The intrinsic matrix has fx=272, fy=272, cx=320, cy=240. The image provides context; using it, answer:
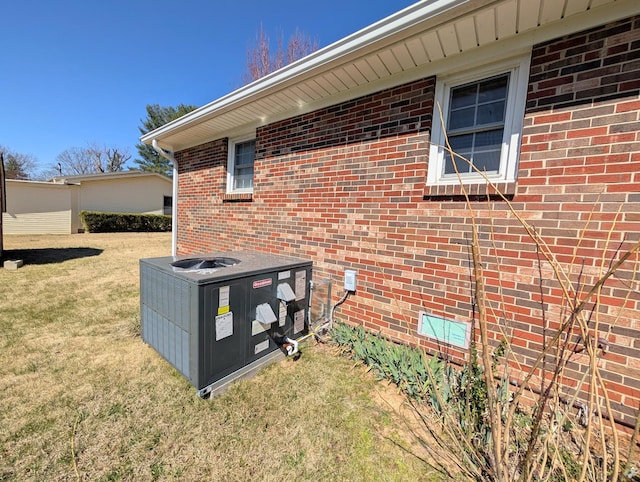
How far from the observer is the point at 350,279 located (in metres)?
3.26

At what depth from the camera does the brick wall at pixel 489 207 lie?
195 centimetres

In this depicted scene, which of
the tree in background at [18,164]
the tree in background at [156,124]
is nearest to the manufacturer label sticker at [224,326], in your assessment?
the tree in background at [156,124]

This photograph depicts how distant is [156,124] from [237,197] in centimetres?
2694

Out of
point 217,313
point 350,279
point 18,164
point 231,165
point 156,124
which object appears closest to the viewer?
point 217,313

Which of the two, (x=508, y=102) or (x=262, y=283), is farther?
(x=262, y=283)

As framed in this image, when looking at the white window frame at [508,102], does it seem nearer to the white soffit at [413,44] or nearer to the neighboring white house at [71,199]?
the white soffit at [413,44]

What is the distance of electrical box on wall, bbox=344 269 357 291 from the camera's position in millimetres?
3240

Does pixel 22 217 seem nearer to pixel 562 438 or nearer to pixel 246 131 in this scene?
pixel 246 131

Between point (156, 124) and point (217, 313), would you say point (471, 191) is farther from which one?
point (156, 124)

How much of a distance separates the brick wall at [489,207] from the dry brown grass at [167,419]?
3.44ft

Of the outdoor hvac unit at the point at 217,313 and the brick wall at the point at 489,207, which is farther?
the outdoor hvac unit at the point at 217,313

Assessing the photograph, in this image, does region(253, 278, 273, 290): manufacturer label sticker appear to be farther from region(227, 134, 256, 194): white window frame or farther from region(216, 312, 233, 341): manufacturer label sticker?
region(227, 134, 256, 194): white window frame

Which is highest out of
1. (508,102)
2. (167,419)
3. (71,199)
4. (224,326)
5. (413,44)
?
(413,44)

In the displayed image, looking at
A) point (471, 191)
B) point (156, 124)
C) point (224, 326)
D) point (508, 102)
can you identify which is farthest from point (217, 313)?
point (156, 124)
